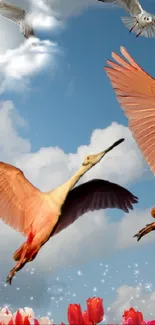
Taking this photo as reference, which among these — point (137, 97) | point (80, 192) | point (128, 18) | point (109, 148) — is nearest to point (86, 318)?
point (137, 97)

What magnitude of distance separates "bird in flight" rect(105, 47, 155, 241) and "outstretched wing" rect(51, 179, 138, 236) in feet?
0.90

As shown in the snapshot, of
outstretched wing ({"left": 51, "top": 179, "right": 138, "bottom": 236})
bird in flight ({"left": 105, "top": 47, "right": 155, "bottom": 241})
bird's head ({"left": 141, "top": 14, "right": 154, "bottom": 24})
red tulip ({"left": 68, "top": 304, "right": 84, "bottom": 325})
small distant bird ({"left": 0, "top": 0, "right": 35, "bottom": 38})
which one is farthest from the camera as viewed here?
bird's head ({"left": 141, "top": 14, "right": 154, "bottom": 24})

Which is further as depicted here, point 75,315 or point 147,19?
point 147,19

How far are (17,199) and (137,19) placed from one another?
171 cm

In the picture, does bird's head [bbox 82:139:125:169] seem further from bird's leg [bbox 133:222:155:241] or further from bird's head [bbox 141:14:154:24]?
bird's head [bbox 141:14:154:24]

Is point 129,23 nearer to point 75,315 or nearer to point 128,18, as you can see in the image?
point 128,18

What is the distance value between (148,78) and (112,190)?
43 cm

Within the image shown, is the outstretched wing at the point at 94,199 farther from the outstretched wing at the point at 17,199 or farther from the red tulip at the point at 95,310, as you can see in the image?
the red tulip at the point at 95,310

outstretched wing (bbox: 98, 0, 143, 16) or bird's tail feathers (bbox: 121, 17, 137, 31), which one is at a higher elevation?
outstretched wing (bbox: 98, 0, 143, 16)

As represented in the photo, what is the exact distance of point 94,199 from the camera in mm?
1353

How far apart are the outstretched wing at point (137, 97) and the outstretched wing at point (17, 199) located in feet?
0.98

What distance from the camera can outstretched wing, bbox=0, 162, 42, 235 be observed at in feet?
3.98

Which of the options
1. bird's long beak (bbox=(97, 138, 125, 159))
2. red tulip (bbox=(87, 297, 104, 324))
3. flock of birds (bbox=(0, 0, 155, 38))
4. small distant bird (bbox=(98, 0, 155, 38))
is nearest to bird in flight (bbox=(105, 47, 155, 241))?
bird's long beak (bbox=(97, 138, 125, 159))

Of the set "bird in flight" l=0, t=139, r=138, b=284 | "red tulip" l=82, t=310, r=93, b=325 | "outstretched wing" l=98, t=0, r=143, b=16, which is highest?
"outstretched wing" l=98, t=0, r=143, b=16
